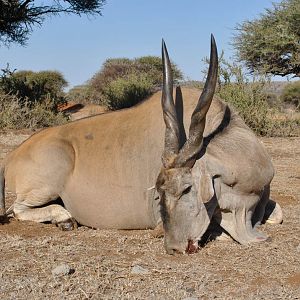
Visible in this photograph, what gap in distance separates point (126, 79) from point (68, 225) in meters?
16.1

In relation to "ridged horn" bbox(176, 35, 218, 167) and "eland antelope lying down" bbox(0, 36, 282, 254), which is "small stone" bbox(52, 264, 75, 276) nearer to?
"eland antelope lying down" bbox(0, 36, 282, 254)

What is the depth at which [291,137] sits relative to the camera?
12125 mm

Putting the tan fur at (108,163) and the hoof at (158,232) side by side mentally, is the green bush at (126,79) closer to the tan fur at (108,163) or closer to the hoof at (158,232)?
the tan fur at (108,163)

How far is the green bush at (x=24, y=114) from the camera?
12766 millimetres

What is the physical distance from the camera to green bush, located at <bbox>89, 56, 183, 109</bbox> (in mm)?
18206

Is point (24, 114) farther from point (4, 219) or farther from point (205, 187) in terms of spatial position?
point (205, 187)

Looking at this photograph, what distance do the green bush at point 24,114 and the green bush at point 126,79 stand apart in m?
2.34

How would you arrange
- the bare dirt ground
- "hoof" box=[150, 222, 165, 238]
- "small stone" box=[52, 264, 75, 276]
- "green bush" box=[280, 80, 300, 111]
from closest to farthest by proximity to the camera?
the bare dirt ground
"small stone" box=[52, 264, 75, 276]
"hoof" box=[150, 222, 165, 238]
"green bush" box=[280, 80, 300, 111]

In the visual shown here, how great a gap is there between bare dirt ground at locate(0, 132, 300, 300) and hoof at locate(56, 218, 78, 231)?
2.2 inches

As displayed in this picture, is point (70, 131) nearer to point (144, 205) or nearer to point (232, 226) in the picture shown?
point (144, 205)

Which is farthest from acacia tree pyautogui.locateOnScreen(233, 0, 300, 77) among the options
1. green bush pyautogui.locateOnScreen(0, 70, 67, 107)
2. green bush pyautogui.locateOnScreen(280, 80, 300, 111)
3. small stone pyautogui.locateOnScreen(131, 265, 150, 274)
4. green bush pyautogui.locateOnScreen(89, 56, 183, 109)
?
small stone pyautogui.locateOnScreen(131, 265, 150, 274)

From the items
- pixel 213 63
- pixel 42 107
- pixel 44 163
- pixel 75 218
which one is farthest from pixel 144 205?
pixel 42 107

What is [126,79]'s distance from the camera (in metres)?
20.1

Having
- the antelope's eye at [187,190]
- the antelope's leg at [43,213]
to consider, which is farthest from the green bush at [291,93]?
the antelope's eye at [187,190]
